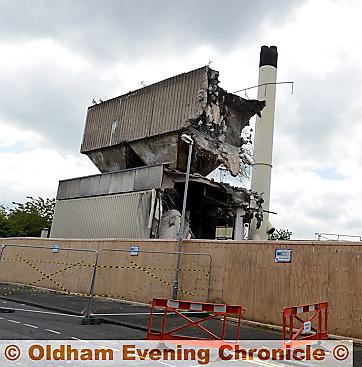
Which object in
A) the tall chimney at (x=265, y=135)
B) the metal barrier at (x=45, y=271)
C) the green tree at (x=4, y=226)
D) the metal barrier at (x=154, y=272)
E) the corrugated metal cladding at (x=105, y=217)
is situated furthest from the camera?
the green tree at (x=4, y=226)

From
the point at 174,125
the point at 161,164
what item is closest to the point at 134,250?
the point at 161,164

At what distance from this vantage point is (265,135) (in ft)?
130

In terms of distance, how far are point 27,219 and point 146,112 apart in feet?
71.5

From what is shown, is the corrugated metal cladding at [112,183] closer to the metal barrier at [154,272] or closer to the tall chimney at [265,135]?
the metal barrier at [154,272]

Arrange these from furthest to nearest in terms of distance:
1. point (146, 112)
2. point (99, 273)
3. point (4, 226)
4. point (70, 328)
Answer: point (4, 226)
point (146, 112)
point (99, 273)
point (70, 328)

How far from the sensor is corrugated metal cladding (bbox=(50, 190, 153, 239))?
2364 centimetres

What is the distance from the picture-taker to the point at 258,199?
101 ft

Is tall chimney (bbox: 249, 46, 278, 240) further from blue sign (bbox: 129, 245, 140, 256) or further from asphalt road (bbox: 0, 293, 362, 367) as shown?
asphalt road (bbox: 0, 293, 362, 367)

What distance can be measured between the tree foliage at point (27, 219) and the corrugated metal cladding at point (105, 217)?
14.3 metres

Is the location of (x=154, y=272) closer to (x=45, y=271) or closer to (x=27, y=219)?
(x=45, y=271)

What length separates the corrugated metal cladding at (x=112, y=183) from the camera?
79.8 feet

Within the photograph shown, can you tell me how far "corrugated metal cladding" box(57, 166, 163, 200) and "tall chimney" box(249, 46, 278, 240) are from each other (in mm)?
14505

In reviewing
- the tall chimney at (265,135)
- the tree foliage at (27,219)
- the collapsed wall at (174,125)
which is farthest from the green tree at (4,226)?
the tall chimney at (265,135)

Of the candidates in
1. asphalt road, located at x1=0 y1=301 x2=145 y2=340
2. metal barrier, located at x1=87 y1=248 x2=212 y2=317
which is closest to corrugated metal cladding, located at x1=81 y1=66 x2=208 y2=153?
metal barrier, located at x1=87 y1=248 x2=212 y2=317
